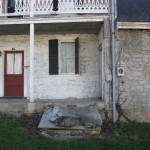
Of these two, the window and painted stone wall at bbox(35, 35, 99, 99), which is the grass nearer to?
painted stone wall at bbox(35, 35, 99, 99)

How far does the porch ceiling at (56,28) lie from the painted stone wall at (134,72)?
1.50 m

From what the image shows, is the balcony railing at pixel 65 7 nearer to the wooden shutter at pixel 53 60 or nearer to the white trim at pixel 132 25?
the white trim at pixel 132 25

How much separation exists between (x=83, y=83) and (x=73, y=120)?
4324mm

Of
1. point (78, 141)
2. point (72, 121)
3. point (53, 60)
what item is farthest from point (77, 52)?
point (78, 141)

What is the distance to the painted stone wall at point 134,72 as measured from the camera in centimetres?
1223

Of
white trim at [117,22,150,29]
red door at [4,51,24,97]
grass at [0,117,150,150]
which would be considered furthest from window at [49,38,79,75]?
grass at [0,117,150,150]

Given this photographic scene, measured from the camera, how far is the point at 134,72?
1232cm

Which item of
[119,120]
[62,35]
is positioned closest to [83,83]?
[62,35]

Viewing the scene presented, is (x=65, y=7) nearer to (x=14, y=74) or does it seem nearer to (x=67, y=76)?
(x=67, y=76)

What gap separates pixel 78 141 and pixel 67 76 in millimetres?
5920

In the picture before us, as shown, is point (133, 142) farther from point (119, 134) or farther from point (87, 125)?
point (87, 125)

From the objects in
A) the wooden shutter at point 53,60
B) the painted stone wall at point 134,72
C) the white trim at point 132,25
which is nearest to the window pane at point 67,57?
the wooden shutter at point 53,60

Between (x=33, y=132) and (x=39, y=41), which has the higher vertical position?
(x=39, y=41)

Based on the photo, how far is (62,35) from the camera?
15.0 metres
